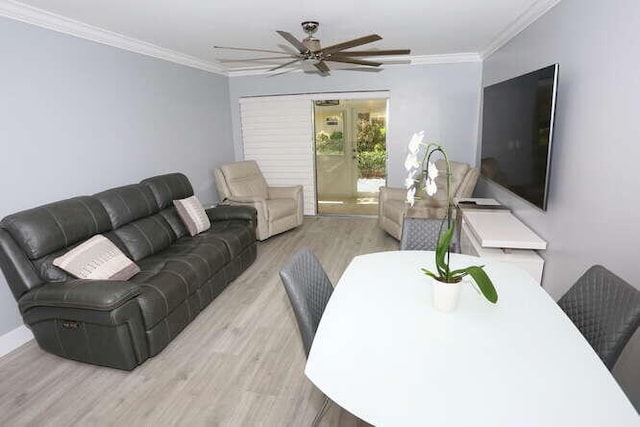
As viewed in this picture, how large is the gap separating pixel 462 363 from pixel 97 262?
246 centimetres

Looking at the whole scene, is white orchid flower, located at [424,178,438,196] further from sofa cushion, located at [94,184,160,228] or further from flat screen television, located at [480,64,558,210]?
sofa cushion, located at [94,184,160,228]

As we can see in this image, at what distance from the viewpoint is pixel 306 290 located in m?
→ 1.78

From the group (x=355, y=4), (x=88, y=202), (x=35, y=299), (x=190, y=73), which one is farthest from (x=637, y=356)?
(x=190, y=73)

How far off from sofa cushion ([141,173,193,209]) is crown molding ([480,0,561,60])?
3.59 m

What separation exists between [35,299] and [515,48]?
14.5ft

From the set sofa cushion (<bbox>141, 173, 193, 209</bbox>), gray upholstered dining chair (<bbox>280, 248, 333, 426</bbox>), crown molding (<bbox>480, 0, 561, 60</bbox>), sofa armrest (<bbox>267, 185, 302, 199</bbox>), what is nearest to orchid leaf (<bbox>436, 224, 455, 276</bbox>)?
gray upholstered dining chair (<bbox>280, 248, 333, 426</bbox>)

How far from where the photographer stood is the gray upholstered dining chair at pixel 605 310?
1343 mm

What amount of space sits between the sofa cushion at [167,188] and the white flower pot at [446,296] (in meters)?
2.92

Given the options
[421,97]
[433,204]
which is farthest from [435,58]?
[433,204]

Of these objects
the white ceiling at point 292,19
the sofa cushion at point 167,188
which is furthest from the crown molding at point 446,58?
the sofa cushion at point 167,188

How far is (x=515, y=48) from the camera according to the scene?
11.4 feet

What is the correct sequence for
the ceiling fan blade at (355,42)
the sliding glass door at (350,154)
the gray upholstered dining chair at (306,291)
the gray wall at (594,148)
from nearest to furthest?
1. the gray upholstered dining chair at (306,291)
2. the gray wall at (594,148)
3. the ceiling fan blade at (355,42)
4. the sliding glass door at (350,154)

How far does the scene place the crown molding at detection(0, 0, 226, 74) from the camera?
101 inches

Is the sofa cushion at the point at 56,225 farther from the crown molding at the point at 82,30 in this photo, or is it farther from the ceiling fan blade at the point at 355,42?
the ceiling fan blade at the point at 355,42
